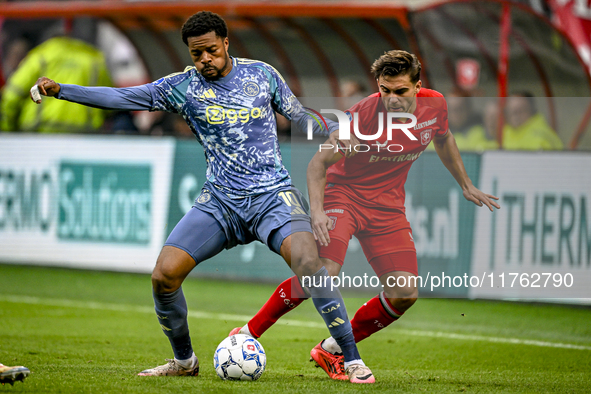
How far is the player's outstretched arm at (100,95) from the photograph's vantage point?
4.42 metres

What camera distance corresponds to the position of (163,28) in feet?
38.4

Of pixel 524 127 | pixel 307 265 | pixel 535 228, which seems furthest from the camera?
pixel 524 127

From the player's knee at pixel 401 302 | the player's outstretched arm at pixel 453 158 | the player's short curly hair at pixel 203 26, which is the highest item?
the player's short curly hair at pixel 203 26

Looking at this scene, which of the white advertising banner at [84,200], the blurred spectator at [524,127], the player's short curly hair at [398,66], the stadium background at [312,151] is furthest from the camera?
the white advertising banner at [84,200]

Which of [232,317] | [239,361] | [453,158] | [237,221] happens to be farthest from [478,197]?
[232,317]

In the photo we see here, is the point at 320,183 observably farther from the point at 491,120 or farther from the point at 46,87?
the point at 491,120

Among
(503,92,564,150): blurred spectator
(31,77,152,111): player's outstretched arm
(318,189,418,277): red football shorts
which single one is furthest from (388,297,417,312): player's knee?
(503,92,564,150): blurred spectator

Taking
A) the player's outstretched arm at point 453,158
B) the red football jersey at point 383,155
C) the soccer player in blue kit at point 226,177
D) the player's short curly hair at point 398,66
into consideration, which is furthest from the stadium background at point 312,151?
the soccer player in blue kit at point 226,177

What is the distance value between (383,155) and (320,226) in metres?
0.68

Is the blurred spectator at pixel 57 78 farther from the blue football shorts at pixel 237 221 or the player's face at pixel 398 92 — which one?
the player's face at pixel 398 92

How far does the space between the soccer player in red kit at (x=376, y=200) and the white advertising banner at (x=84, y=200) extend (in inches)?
182

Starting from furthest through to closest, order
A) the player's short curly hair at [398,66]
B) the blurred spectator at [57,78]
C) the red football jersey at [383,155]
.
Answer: the blurred spectator at [57,78]
the red football jersey at [383,155]
the player's short curly hair at [398,66]

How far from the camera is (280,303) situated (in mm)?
5109

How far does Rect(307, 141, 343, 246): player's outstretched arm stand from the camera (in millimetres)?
4879
